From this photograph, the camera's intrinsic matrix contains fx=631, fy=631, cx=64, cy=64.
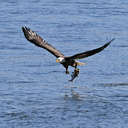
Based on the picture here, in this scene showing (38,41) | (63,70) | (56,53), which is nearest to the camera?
(56,53)

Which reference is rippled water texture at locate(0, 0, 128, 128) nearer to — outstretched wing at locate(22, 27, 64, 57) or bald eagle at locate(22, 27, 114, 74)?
bald eagle at locate(22, 27, 114, 74)

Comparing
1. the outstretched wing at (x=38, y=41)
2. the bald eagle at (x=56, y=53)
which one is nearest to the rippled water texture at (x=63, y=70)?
the bald eagle at (x=56, y=53)

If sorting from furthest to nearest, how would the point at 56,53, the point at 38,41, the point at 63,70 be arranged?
the point at 63,70
the point at 38,41
the point at 56,53

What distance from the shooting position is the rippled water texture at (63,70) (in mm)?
9250

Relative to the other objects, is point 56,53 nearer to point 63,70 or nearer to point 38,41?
point 38,41

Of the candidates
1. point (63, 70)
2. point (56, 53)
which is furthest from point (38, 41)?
point (63, 70)

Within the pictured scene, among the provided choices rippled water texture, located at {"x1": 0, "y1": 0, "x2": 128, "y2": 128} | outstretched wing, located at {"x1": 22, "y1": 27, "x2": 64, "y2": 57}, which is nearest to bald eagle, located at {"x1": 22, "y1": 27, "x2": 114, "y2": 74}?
outstretched wing, located at {"x1": 22, "y1": 27, "x2": 64, "y2": 57}

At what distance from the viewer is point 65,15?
17.3m

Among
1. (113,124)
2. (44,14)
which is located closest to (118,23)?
(44,14)

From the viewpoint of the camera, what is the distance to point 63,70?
40.3ft

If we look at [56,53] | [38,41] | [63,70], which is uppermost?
[38,41]

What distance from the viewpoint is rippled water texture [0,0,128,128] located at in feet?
30.3

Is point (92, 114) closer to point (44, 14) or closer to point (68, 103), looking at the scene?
point (68, 103)

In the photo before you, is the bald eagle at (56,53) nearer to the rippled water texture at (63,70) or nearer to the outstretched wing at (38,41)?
the outstretched wing at (38,41)
